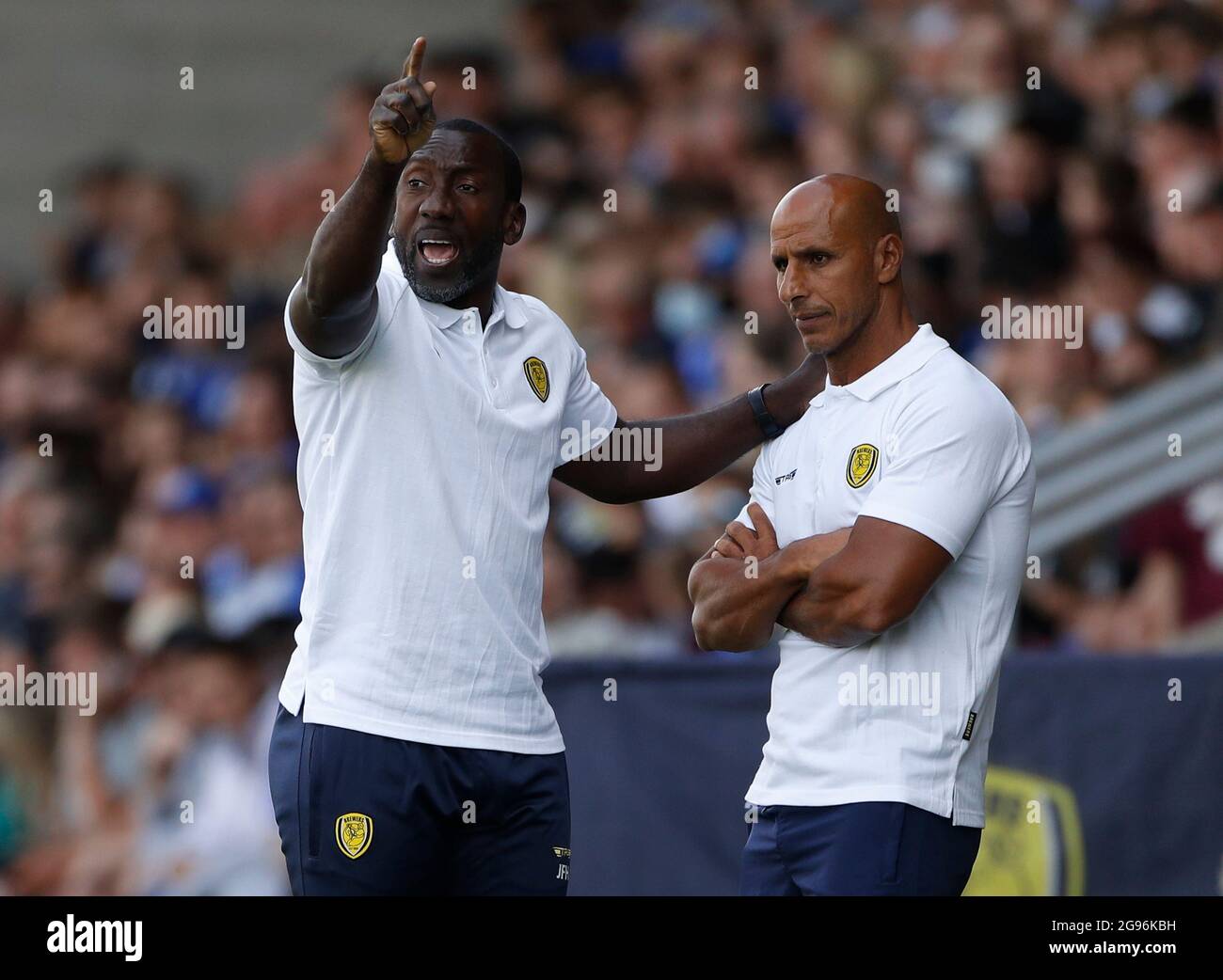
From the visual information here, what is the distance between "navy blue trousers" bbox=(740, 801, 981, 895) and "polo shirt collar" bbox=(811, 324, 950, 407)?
0.78 metres

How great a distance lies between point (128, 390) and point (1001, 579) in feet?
22.6

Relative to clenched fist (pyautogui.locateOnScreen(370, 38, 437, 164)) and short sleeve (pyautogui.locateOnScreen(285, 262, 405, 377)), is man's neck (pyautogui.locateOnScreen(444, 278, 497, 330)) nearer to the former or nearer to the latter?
short sleeve (pyautogui.locateOnScreen(285, 262, 405, 377))

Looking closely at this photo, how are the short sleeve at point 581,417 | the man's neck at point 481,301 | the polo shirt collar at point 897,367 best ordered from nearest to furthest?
1. the polo shirt collar at point 897,367
2. the man's neck at point 481,301
3. the short sleeve at point 581,417

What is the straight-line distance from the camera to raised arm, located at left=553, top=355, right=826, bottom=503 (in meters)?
3.88

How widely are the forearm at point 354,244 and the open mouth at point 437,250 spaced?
0.99ft

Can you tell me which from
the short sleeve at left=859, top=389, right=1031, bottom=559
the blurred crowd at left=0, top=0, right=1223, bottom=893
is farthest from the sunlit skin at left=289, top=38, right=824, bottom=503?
the blurred crowd at left=0, top=0, right=1223, bottom=893

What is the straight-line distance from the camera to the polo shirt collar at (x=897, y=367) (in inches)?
136

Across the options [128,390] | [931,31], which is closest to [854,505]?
[931,31]

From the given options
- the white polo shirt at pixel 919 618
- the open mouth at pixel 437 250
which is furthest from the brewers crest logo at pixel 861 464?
the open mouth at pixel 437 250

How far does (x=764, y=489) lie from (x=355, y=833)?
105 centimetres

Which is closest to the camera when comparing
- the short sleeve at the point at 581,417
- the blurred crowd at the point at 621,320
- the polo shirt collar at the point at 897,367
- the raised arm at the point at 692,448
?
the polo shirt collar at the point at 897,367
